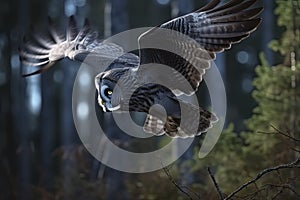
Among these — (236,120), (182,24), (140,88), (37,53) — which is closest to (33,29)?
(37,53)

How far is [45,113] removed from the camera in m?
20.9

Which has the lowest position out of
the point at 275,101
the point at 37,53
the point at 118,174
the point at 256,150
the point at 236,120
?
the point at 236,120

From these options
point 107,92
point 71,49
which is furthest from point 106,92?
point 71,49

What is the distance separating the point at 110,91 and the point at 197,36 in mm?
1235

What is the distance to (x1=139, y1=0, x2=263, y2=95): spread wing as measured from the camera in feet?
19.3

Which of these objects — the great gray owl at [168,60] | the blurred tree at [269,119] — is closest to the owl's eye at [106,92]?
the great gray owl at [168,60]

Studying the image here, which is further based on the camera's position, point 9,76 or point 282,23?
point 9,76

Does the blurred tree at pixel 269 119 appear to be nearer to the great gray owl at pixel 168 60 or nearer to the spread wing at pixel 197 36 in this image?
the great gray owl at pixel 168 60

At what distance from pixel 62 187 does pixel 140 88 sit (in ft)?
14.4

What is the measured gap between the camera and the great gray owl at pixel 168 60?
19.9 ft

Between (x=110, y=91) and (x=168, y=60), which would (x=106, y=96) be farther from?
(x=168, y=60)

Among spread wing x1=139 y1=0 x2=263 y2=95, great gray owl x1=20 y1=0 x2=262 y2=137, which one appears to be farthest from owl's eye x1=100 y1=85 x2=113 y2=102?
spread wing x1=139 y1=0 x2=263 y2=95

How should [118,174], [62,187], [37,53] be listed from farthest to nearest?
[62,187] < [118,174] < [37,53]

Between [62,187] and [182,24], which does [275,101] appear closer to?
[182,24]
